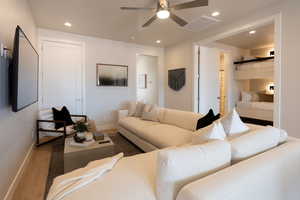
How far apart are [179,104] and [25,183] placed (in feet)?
13.4

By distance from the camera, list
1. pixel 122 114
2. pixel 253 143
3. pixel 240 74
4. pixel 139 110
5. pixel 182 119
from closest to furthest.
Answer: pixel 253 143
pixel 182 119
pixel 139 110
pixel 122 114
pixel 240 74

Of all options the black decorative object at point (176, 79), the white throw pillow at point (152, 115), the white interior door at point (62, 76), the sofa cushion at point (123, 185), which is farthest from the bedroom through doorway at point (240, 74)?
the sofa cushion at point (123, 185)

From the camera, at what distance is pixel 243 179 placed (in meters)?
0.89

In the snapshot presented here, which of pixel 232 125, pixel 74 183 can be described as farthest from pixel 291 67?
pixel 74 183

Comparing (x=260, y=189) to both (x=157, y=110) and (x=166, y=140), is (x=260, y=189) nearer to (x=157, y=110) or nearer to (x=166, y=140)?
(x=166, y=140)

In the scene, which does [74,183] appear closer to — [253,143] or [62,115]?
[253,143]

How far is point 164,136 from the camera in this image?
2.59 meters

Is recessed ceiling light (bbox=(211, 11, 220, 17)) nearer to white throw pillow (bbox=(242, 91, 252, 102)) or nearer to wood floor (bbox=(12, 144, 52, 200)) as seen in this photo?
white throw pillow (bbox=(242, 91, 252, 102))

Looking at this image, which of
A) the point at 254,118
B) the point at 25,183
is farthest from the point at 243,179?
the point at 254,118

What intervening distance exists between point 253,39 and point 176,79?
2510mm

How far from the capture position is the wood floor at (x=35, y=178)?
1.87 m

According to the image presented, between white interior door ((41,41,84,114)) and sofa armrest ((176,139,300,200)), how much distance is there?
13.6 feet

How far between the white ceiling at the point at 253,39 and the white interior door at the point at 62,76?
4.30 meters

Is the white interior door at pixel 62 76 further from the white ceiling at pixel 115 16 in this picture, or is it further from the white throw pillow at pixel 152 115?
the white throw pillow at pixel 152 115
